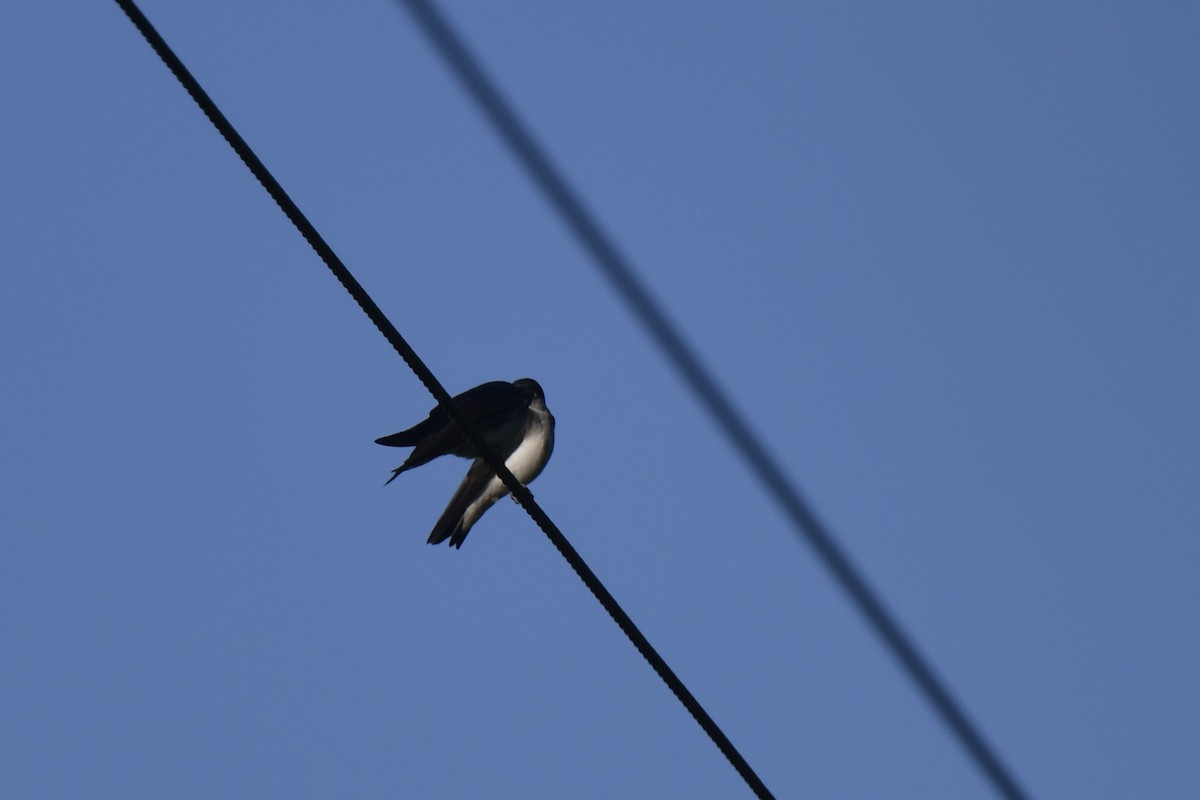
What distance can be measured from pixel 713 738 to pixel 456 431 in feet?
12.4

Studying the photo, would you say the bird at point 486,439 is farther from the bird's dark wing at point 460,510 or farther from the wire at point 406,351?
the wire at point 406,351

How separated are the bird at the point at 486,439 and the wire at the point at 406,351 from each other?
2.89 metres

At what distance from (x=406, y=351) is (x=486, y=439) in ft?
15.7

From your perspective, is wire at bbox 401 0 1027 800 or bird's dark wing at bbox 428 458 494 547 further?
bird's dark wing at bbox 428 458 494 547

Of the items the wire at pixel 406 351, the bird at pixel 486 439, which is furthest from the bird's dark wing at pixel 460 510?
the wire at pixel 406 351

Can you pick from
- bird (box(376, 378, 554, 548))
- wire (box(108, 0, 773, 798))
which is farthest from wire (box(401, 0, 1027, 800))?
bird (box(376, 378, 554, 548))

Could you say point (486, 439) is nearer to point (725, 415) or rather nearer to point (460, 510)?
point (460, 510)

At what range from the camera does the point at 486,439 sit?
8.77m

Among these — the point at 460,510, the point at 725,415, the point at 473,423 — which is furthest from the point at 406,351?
the point at 473,423

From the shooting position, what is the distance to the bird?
25.1 feet

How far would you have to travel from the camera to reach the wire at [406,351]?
312 centimetres

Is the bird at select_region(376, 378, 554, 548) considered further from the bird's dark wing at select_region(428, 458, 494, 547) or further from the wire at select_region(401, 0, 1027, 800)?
the wire at select_region(401, 0, 1027, 800)

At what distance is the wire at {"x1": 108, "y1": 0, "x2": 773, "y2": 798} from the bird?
2.89 m

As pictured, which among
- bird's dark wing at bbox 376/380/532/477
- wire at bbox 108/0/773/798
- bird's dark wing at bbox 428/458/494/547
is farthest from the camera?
bird's dark wing at bbox 428/458/494/547
